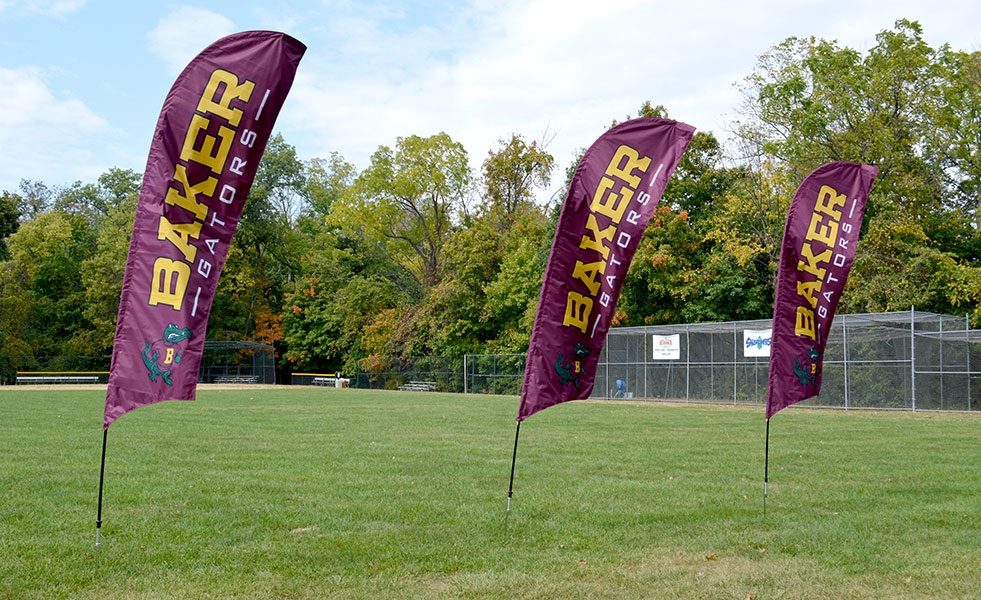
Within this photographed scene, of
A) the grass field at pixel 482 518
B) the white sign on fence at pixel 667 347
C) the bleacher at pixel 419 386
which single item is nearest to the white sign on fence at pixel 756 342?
the white sign on fence at pixel 667 347

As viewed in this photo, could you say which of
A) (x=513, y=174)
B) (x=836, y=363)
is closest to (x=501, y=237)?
(x=513, y=174)

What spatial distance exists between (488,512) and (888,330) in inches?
1002

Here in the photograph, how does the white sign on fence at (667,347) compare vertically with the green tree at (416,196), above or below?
below

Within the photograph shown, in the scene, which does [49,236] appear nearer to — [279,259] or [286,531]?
[279,259]

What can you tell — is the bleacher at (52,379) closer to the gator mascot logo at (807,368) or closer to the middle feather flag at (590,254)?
the gator mascot logo at (807,368)

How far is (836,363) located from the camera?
3253cm

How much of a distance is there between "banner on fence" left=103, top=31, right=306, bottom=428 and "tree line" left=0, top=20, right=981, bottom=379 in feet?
115

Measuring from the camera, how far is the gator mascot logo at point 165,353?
7.02 meters

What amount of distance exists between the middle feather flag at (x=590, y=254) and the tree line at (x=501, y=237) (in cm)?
3211

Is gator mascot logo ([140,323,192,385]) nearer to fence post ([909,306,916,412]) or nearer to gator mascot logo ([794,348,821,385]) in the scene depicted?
gator mascot logo ([794,348,821,385])

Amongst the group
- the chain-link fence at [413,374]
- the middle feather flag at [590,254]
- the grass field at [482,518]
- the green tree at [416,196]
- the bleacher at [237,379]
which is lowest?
the grass field at [482,518]

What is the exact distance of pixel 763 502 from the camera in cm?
1016

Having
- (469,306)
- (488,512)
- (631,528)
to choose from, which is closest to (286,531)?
(488,512)

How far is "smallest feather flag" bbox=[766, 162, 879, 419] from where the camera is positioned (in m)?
9.97
